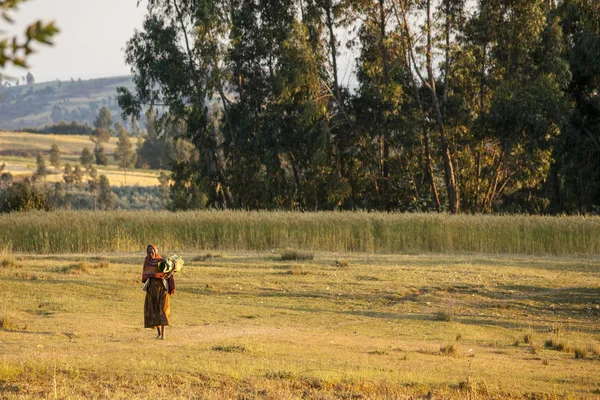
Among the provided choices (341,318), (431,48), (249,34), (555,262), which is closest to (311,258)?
(555,262)

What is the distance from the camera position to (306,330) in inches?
628

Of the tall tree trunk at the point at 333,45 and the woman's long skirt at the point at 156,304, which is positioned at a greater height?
the tall tree trunk at the point at 333,45

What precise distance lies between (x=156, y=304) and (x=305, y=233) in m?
19.7

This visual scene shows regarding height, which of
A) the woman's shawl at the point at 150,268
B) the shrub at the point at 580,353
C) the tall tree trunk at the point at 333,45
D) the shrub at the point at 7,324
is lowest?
the shrub at the point at 580,353

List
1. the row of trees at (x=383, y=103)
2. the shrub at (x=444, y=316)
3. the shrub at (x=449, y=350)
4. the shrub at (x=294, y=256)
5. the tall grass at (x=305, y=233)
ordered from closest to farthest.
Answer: the shrub at (x=449, y=350), the shrub at (x=444, y=316), the shrub at (x=294, y=256), the tall grass at (x=305, y=233), the row of trees at (x=383, y=103)

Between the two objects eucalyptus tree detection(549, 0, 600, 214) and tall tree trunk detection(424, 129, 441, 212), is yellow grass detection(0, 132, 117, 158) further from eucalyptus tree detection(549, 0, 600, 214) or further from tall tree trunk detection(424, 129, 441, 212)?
eucalyptus tree detection(549, 0, 600, 214)

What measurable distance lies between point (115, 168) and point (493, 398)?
426 feet

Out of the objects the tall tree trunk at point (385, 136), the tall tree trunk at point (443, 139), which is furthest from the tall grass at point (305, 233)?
the tall tree trunk at point (385, 136)

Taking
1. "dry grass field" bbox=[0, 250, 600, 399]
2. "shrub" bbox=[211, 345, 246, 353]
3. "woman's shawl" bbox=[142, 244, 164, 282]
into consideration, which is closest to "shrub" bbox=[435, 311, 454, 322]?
"dry grass field" bbox=[0, 250, 600, 399]

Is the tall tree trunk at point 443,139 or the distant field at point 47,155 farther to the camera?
the distant field at point 47,155

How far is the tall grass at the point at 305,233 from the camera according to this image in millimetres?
32156

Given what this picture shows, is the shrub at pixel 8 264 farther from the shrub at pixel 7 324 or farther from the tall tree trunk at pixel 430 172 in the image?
the tall tree trunk at pixel 430 172

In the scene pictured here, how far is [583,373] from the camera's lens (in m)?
13.3

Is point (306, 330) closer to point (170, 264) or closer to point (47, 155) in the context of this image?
point (170, 264)
